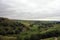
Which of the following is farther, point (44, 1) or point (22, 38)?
point (44, 1)

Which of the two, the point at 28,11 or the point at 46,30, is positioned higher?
the point at 28,11

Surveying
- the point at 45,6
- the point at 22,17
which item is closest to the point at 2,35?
the point at 22,17

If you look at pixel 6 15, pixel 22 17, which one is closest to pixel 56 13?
pixel 22 17

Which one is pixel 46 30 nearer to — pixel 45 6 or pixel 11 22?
pixel 45 6

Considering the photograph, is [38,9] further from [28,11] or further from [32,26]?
[32,26]

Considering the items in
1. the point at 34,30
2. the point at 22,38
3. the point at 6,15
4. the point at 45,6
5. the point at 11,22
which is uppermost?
the point at 45,6

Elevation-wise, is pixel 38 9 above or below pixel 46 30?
above
